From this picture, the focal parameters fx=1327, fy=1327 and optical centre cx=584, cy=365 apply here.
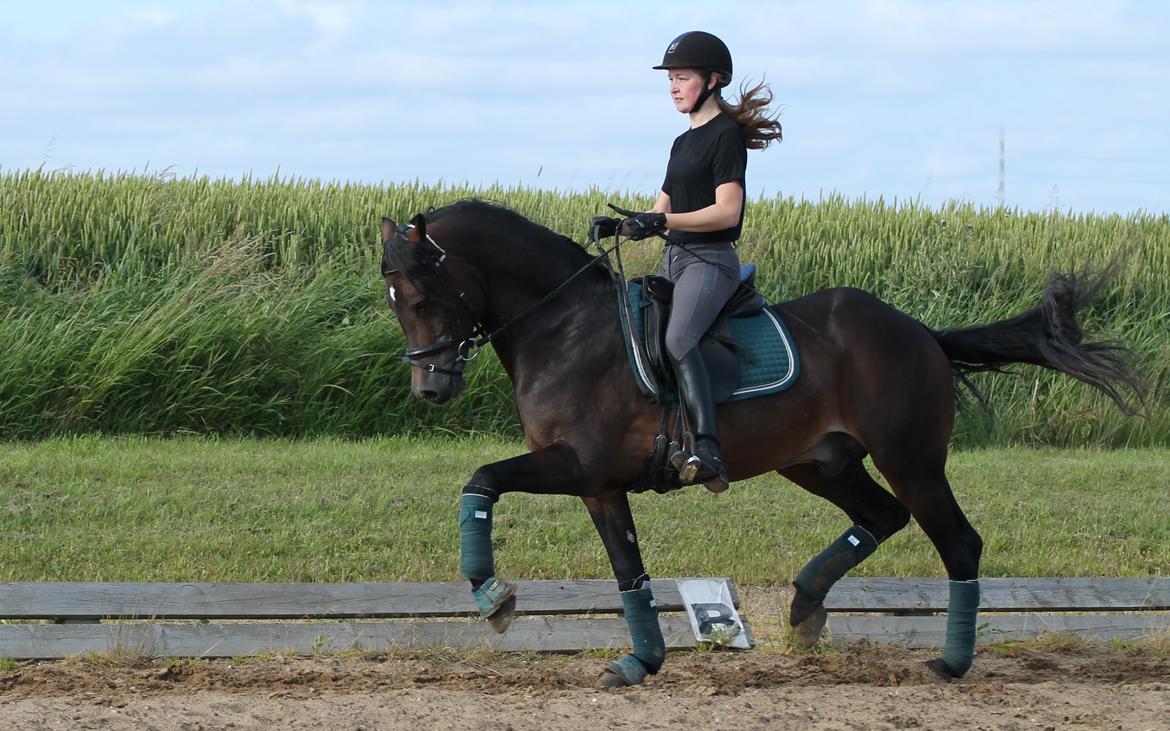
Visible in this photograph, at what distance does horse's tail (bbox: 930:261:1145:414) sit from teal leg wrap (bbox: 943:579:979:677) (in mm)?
1026

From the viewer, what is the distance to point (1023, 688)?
19.8 feet

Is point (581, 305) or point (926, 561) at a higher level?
point (581, 305)

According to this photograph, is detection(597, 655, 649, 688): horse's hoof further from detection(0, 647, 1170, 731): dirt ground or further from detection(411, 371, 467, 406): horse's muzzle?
detection(411, 371, 467, 406): horse's muzzle

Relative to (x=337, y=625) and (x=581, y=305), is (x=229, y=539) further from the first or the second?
(x=581, y=305)

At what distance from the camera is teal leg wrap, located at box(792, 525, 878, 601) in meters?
6.49

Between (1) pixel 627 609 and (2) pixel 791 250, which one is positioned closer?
(1) pixel 627 609

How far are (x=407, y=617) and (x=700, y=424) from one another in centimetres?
229

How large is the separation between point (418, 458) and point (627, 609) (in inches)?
212

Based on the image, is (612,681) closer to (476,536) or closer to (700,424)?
(476,536)

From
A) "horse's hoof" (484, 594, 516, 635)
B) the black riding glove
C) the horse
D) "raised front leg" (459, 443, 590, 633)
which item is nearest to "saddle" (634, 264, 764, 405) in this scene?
the horse

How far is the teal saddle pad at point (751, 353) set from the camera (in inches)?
225

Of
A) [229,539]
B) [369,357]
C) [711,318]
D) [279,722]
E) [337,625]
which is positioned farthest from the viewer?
[369,357]

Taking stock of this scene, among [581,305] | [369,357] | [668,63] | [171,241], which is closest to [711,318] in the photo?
[581,305]

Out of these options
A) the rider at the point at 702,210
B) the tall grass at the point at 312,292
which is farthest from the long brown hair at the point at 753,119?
the tall grass at the point at 312,292
